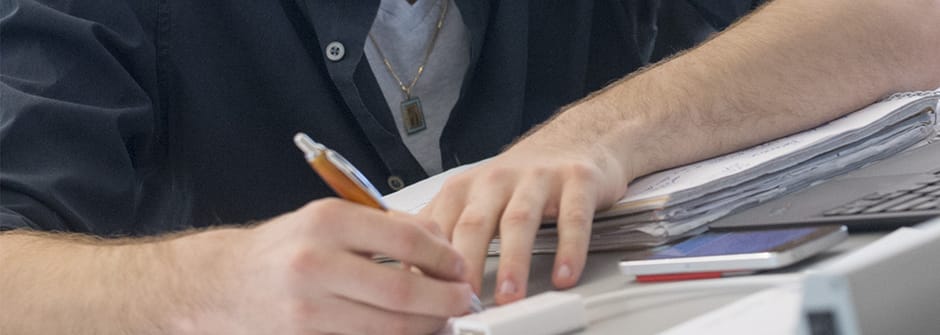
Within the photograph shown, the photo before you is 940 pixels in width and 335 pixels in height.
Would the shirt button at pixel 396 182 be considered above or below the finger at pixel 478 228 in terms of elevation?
below

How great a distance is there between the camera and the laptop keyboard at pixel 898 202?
73cm

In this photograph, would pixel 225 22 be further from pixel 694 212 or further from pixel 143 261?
pixel 694 212

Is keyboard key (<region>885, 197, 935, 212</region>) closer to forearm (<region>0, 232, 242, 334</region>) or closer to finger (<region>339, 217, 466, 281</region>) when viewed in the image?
finger (<region>339, 217, 466, 281</region>)

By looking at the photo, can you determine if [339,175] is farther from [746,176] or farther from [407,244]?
[746,176]

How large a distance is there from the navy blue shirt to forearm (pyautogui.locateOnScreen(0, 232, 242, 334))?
33cm

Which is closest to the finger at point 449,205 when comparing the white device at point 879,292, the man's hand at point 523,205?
the man's hand at point 523,205

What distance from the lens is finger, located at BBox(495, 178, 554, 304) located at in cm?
75

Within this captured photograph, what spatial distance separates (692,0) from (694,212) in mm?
955

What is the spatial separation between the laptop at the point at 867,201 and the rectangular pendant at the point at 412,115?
2.30 ft

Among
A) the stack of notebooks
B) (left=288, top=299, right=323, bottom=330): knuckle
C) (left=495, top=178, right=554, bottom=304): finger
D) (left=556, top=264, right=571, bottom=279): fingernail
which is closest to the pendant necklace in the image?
the stack of notebooks

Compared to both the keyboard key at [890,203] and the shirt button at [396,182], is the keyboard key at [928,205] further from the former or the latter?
the shirt button at [396,182]

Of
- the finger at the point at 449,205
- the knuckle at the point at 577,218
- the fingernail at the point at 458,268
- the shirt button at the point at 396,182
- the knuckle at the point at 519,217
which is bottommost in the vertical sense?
the shirt button at the point at 396,182

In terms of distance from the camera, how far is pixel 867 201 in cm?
79

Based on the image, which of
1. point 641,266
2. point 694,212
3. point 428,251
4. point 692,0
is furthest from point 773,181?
point 692,0
